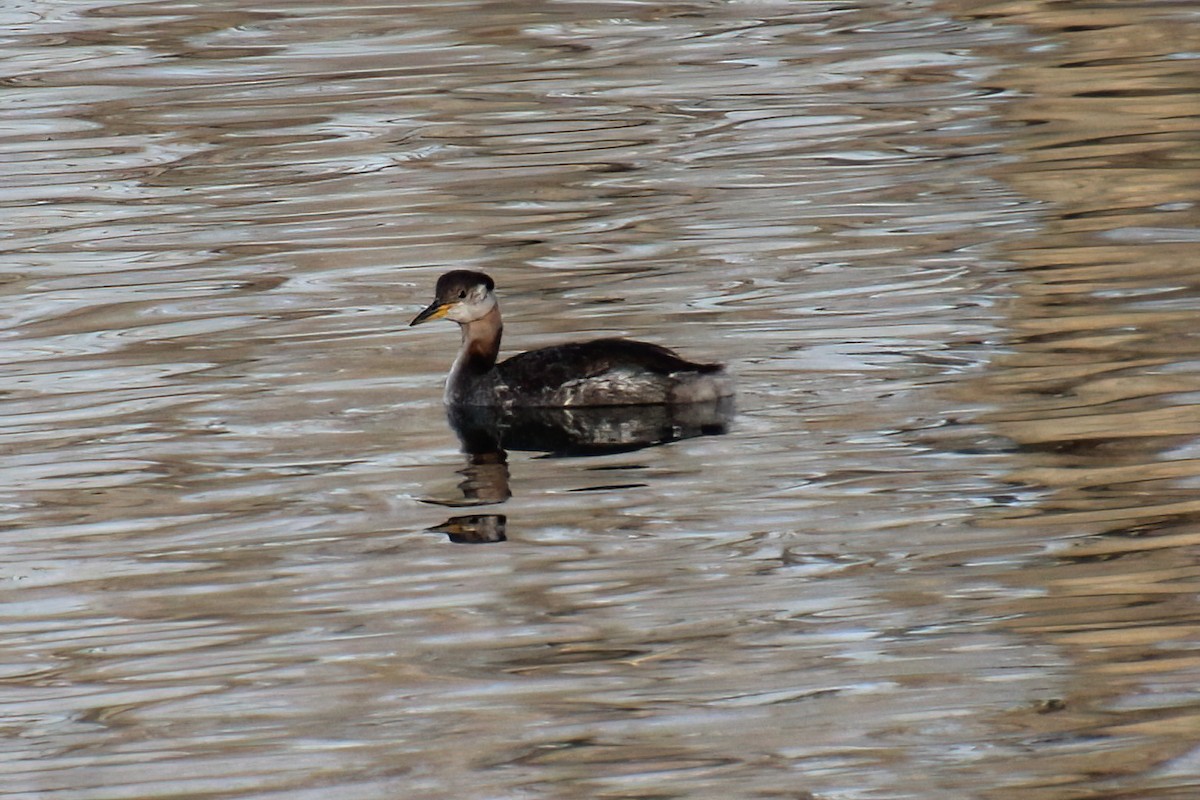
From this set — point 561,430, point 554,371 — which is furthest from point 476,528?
point 554,371

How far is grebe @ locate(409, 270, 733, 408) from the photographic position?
905cm

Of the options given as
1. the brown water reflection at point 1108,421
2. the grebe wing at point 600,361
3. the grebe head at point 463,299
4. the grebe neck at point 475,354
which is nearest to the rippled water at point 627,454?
the brown water reflection at point 1108,421

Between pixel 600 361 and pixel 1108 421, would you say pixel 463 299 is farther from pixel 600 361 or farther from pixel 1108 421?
pixel 1108 421

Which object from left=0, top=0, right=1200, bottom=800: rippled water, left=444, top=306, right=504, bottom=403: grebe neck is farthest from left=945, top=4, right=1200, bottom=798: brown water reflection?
left=444, top=306, right=504, bottom=403: grebe neck

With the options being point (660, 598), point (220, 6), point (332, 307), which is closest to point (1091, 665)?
point (660, 598)

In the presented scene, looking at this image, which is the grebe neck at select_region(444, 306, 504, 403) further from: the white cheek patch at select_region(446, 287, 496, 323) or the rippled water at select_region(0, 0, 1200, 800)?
the rippled water at select_region(0, 0, 1200, 800)

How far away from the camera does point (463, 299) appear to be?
9.86 metres

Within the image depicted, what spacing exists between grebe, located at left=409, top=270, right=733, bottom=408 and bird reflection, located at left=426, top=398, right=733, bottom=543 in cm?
4

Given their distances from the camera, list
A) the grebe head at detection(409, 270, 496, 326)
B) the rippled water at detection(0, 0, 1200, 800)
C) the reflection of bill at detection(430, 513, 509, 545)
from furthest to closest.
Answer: the grebe head at detection(409, 270, 496, 326) < the reflection of bill at detection(430, 513, 509, 545) < the rippled water at detection(0, 0, 1200, 800)

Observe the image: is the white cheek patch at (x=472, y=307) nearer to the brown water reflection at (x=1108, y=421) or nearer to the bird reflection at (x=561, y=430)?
the bird reflection at (x=561, y=430)

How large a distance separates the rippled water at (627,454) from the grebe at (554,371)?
0.16m

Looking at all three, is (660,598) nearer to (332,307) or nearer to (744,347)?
(744,347)

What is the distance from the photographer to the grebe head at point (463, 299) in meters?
9.84

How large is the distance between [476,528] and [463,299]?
2.30m
